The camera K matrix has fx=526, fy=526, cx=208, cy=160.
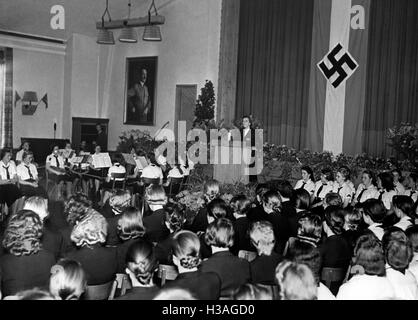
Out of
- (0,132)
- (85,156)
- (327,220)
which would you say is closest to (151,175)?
(85,156)

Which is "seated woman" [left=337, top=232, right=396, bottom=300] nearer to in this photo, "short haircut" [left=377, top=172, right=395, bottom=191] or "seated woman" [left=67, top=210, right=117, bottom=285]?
"seated woman" [left=67, top=210, right=117, bottom=285]

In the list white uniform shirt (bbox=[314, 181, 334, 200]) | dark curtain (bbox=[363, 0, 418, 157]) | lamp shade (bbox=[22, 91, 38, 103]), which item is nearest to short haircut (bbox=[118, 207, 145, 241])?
white uniform shirt (bbox=[314, 181, 334, 200])

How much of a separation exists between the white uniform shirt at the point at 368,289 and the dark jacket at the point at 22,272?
189 centimetres

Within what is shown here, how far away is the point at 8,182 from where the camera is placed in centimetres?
878

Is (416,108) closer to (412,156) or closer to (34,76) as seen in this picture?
(412,156)

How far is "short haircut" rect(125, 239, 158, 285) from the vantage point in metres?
3.02

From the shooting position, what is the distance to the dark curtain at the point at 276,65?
12.5 metres

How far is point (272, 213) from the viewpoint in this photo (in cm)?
513

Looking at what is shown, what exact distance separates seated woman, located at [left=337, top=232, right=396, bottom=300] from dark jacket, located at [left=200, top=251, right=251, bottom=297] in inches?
25.8

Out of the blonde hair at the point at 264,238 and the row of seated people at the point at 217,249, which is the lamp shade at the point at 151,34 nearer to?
Answer: the row of seated people at the point at 217,249

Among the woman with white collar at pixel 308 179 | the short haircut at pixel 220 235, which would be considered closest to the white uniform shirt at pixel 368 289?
the short haircut at pixel 220 235

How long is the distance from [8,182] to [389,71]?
26.2ft

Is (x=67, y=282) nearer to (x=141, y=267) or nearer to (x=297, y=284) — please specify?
(x=141, y=267)

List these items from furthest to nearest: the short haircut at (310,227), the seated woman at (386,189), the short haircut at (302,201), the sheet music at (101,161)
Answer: the sheet music at (101,161) < the seated woman at (386,189) < the short haircut at (302,201) < the short haircut at (310,227)
